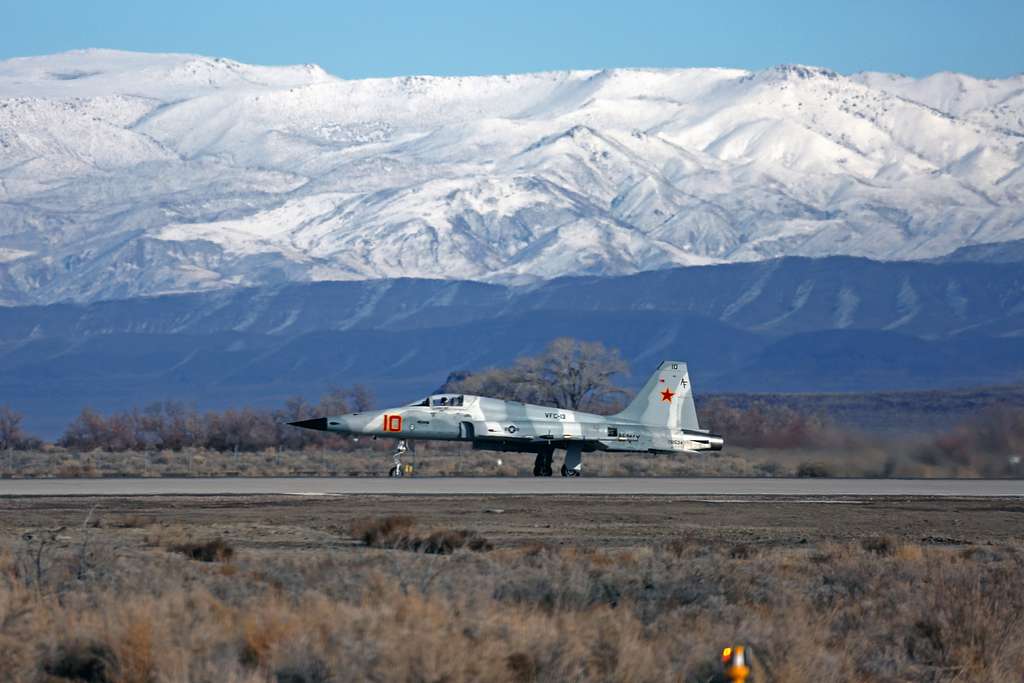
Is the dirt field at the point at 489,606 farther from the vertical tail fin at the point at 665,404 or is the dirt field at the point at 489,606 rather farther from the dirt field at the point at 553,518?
the vertical tail fin at the point at 665,404

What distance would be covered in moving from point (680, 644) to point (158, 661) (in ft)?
14.8

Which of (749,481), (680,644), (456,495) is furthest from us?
(749,481)

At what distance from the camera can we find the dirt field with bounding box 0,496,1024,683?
14086 millimetres

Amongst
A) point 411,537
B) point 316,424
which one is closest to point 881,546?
point 411,537

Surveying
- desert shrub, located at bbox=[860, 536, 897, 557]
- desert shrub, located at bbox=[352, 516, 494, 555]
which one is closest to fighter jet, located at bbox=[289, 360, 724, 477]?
desert shrub, located at bbox=[352, 516, 494, 555]

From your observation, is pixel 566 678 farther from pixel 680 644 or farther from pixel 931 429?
pixel 931 429

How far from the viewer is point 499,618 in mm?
15297

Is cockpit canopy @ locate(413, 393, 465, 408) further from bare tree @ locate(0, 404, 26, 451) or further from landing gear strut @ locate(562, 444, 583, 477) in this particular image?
bare tree @ locate(0, 404, 26, 451)

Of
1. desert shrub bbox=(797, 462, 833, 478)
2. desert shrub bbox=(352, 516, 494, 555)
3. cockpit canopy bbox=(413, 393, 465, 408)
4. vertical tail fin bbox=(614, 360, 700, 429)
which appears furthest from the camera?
desert shrub bbox=(797, 462, 833, 478)

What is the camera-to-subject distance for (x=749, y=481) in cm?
4506

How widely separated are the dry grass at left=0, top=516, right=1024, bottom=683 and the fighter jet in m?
23.5

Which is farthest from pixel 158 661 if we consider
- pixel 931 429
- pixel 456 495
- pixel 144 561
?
pixel 931 429

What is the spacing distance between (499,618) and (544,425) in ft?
102

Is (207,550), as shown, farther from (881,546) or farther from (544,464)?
(544,464)
